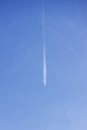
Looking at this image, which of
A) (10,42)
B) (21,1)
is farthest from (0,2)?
(10,42)

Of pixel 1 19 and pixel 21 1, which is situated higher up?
pixel 21 1

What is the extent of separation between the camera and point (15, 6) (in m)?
5.23

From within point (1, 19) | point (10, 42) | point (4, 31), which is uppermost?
point (1, 19)

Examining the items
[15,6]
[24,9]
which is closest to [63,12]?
[24,9]

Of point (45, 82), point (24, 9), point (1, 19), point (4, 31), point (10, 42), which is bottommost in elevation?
point (45, 82)

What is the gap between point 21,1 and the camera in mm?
5250

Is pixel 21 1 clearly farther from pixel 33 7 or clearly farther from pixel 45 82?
pixel 45 82

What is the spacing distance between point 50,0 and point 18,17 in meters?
1.34

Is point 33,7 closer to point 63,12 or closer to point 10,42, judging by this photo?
point 63,12

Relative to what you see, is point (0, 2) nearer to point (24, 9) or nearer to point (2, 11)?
point (2, 11)

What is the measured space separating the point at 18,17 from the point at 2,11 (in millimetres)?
659

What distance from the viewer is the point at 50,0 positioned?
5188 millimetres

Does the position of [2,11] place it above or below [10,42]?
above

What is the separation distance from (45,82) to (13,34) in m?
2.12
